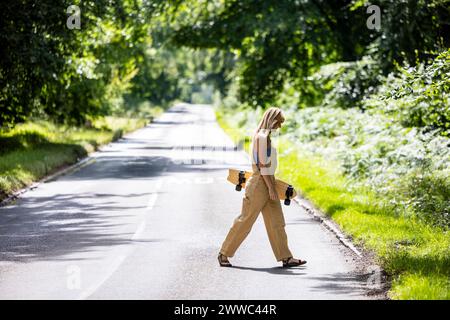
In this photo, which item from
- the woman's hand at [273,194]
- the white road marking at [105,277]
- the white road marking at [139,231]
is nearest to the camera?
the white road marking at [105,277]

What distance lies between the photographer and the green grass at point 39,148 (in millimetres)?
21000

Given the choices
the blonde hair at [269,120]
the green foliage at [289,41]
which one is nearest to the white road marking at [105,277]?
the blonde hair at [269,120]

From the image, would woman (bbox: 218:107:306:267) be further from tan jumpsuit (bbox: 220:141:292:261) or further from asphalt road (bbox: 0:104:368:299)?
asphalt road (bbox: 0:104:368:299)

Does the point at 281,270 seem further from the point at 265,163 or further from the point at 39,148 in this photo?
the point at 39,148

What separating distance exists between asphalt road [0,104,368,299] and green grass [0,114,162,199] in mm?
656

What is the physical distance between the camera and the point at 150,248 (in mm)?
12000

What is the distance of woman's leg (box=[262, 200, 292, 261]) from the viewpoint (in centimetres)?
1045

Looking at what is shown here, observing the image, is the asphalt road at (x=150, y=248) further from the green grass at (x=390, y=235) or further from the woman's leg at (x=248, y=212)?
the green grass at (x=390, y=235)

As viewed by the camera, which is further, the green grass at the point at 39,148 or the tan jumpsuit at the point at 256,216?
the green grass at the point at 39,148

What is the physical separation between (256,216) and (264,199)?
239 millimetres

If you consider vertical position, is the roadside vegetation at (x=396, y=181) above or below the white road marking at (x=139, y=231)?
above

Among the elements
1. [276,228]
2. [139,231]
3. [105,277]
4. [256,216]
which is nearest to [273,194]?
[256,216]
